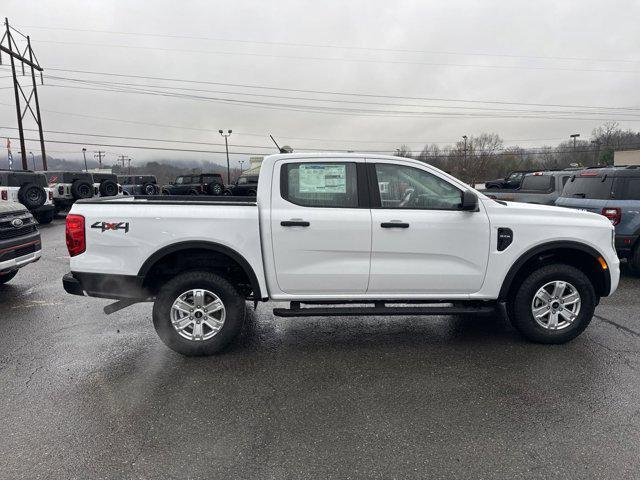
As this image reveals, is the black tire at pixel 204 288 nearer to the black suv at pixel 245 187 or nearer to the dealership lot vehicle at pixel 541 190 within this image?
the dealership lot vehicle at pixel 541 190

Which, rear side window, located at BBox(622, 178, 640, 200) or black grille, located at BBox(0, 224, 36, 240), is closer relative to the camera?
black grille, located at BBox(0, 224, 36, 240)

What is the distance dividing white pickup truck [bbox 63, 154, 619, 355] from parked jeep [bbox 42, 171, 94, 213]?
15.6 m

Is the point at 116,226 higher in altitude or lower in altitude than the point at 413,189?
lower

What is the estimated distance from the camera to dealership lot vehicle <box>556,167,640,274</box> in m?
6.83

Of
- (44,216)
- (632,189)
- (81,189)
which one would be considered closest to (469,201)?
(632,189)

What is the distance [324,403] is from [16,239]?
5.39 m

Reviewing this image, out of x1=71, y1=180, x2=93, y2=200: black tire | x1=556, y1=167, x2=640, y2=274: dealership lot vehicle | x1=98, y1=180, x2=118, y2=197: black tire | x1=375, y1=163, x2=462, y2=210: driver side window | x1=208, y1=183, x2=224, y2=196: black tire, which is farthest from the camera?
x1=208, y1=183, x2=224, y2=196: black tire

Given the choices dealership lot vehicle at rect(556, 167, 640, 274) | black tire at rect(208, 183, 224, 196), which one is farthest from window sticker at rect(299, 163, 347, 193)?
black tire at rect(208, 183, 224, 196)

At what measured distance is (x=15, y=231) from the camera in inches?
240

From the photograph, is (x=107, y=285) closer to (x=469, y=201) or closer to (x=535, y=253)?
(x=469, y=201)

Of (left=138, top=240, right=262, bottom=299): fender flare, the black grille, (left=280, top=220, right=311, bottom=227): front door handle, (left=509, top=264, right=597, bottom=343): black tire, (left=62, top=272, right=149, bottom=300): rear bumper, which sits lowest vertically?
(left=509, top=264, right=597, bottom=343): black tire

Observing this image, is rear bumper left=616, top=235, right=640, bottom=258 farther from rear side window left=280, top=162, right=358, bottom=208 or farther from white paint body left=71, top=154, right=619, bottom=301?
rear side window left=280, top=162, right=358, bottom=208

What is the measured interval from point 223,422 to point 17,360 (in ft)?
8.03

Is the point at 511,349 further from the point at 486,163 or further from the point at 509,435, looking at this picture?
the point at 486,163
